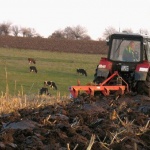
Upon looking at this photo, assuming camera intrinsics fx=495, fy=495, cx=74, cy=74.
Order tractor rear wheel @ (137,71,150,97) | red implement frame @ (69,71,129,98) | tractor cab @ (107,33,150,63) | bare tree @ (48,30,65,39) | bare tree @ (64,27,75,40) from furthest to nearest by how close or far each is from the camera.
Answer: bare tree @ (64,27,75,40) → bare tree @ (48,30,65,39) → tractor cab @ (107,33,150,63) → tractor rear wheel @ (137,71,150,97) → red implement frame @ (69,71,129,98)

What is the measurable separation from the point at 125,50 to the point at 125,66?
58cm

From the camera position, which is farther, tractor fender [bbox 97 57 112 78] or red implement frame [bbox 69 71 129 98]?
tractor fender [bbox 97 57 112 78]

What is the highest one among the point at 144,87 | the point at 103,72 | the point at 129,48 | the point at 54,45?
the point at 129,48

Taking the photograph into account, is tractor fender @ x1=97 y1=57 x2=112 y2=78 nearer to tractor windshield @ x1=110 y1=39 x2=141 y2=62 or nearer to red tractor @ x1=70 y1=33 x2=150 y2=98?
red tractor @ x1=70 y1=33 x2=150 y2=98

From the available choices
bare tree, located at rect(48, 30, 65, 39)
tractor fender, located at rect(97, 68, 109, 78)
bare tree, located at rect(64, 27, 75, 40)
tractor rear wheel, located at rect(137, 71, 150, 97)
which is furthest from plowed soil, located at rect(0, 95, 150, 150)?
bare tree, located at rect(64, 27, 75, 40)

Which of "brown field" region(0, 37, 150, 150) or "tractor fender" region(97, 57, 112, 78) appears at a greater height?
"tractor fender" region(97, 57, 112, 78)

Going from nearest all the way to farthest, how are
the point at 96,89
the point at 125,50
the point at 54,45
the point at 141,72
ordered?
1. the point at 96,89
2. the point at 141,72
3. the point at 125,50
4. the point at 54,45

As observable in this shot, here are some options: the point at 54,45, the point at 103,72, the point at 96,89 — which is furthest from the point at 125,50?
the point at 54,45

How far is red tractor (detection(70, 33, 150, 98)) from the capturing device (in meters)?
11.8

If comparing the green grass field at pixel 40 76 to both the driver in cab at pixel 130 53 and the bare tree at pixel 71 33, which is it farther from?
the bare tree at pixel 71 33

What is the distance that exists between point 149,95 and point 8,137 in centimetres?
719

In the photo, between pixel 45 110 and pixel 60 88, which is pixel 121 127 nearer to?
pixel 45 110

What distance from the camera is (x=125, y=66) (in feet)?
40.3

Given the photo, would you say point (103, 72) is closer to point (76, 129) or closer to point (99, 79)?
point (99, 79)
